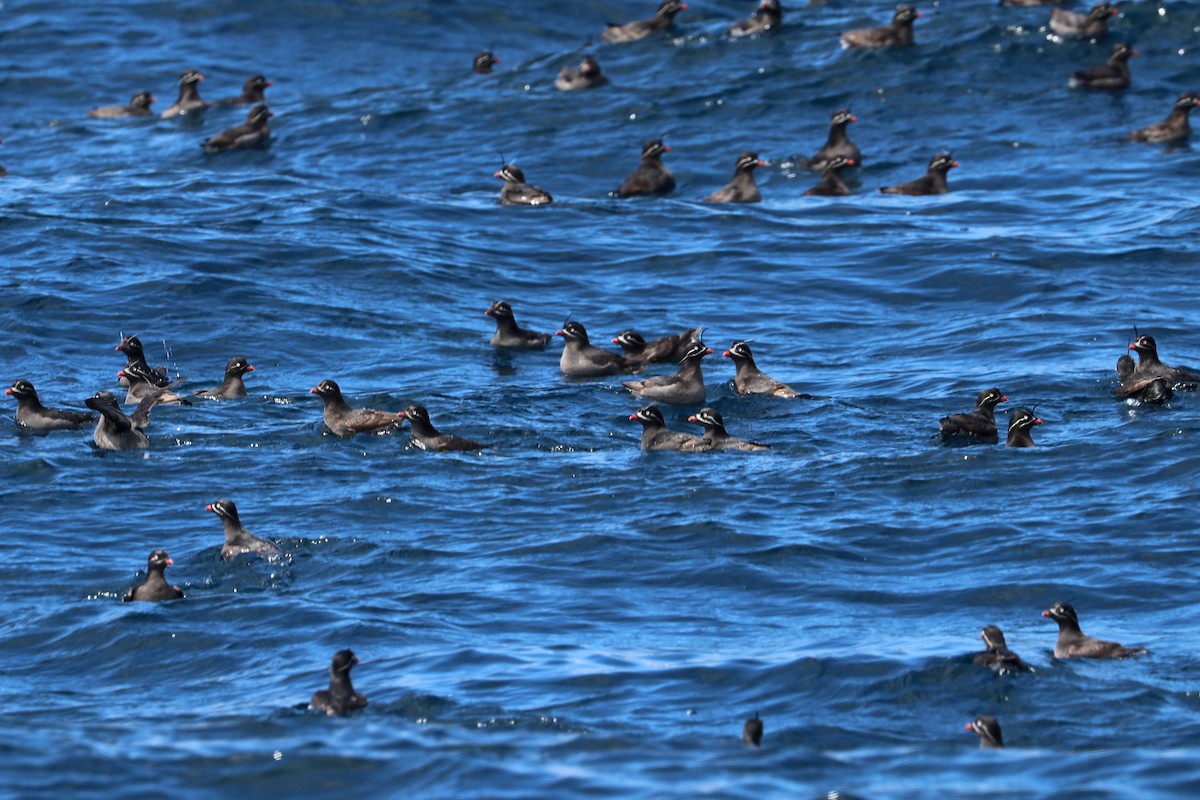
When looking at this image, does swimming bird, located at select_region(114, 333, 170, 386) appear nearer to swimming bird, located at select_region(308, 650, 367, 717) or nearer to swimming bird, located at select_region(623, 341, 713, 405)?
swimming bird, located at select_region(623, 341, 713, 405)

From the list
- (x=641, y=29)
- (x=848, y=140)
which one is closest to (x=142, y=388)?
(x=848, y=140)

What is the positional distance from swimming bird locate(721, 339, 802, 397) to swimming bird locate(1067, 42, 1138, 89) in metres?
15.0

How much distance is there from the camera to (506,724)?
48.3 feet

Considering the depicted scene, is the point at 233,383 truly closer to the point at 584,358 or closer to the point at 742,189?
the point at 584,358

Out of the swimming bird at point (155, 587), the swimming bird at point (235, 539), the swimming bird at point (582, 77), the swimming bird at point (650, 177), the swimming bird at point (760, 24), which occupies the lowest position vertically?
the swimming bird at point (155, 587)

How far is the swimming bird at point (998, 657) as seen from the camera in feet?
49.9

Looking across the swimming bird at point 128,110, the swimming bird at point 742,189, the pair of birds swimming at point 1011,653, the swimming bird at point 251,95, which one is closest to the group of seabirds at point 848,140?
the swimming bird at point 742,189

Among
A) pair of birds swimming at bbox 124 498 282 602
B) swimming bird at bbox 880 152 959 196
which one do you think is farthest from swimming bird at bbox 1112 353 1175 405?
swimming bird at bbox 880 152 959 196

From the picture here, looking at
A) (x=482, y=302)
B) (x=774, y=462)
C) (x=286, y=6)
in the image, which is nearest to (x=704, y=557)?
(x=774, y=462)

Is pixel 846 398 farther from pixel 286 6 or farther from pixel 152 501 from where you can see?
pixel 286 6

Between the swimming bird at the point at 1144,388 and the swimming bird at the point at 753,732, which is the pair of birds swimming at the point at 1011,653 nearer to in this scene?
the swimming bird at the point at 753,732

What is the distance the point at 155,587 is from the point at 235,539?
3.54 feet

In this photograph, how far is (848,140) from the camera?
112 ft

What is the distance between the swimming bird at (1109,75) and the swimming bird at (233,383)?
62.4ft
